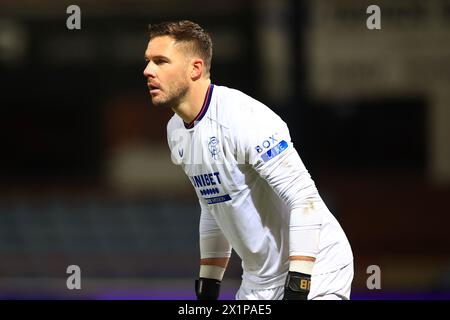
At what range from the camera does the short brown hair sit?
4.24 meters

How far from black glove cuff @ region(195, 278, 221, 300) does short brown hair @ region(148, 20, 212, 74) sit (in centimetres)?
116

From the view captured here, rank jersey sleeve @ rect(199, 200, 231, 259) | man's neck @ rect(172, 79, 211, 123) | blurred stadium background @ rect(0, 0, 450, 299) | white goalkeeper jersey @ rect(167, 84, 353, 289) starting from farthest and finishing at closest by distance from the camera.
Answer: blurred stadium background @ rect(0, 0, 450, 299) → jersey sleeve @ rect(199, 200, 231, 259) → man's neck @ rect(172, 79, 211, 123) → white goalkeeper jersey @ rect(167, 84, 353, 289)

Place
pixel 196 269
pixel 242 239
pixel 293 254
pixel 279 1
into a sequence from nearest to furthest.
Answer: pixel 293 254, pixel 242 239, pixel 196 269, pixel 279 1

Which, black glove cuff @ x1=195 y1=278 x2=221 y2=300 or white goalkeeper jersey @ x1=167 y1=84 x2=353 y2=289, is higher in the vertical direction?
white goalkeeper jersey @ x1=167 y1=84 x2=353 y2=289

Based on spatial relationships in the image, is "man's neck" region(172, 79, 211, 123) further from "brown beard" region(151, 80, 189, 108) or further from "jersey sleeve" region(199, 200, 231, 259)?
"jersey sleeve" region(199, 200, 231, 259)

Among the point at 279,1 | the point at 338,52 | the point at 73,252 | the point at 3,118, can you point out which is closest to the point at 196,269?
the point at 73,252

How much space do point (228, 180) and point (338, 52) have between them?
27.0ft

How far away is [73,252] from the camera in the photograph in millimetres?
12586

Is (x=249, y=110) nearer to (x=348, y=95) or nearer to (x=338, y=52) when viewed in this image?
(x=338, y=52)

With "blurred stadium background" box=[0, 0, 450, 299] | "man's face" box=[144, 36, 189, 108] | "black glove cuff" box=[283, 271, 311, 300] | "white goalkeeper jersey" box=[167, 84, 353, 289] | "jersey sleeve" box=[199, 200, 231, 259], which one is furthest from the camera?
"blurred stadium background" box=[0, 0, 450, 299]

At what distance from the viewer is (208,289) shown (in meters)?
4.78

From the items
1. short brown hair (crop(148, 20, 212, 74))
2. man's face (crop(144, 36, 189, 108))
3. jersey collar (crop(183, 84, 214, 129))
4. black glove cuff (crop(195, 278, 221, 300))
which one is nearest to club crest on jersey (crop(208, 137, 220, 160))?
jersey collar (crop(183, 84, 214, 129))

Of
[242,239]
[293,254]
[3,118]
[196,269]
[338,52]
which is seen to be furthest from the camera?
[3,118]

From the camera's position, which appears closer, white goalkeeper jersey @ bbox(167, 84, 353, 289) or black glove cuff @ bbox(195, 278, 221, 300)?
white goalkeeper jersey @ bbox(167, 84, 353, 289)
